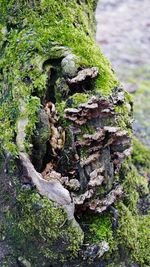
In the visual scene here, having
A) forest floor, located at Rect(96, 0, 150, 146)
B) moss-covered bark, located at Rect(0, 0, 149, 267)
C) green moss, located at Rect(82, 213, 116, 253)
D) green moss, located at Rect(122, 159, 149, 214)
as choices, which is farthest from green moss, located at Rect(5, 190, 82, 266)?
forest floor, located at Rect(96, 0, 150, 146)

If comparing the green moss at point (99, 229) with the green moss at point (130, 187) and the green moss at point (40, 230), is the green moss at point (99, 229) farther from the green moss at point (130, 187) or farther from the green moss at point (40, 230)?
the green moss at point (130, 187)

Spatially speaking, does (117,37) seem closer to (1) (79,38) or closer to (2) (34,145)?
(1) (79,38)

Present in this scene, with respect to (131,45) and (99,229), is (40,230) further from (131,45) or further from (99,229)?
(131,45)

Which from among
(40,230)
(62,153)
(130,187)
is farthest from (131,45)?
(40,230)

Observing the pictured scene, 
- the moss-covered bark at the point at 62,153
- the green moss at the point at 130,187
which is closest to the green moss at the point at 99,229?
the moss-covered bark at the point at 62,153

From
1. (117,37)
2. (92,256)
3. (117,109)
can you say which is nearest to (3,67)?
(117,109)
